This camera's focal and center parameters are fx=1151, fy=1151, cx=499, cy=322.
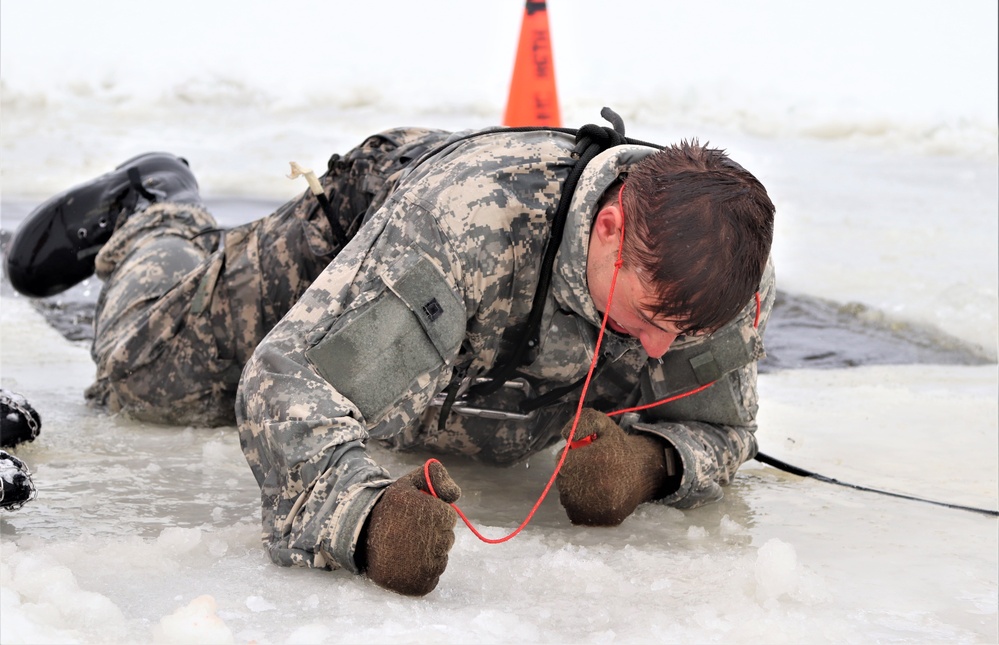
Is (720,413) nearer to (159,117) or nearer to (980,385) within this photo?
(980,385)

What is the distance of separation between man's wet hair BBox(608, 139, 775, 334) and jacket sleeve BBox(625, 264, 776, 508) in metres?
0.45

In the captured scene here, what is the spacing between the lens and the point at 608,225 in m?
1.97

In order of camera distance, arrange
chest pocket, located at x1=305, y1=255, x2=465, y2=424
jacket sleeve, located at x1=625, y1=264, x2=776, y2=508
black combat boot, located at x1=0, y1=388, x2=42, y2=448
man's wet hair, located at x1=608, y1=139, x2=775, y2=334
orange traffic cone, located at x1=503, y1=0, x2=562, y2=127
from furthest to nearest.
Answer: orange traffic cone, located at x1=503, y1=0, x2=562, y2=127, black combat boot, located at x1=0, y1=388, x2=42, y2=448, jacket sleeve, located at x1=625, y1=264, x2=776, y2=508, chest pocket, located at x1=305, y1=255, x2=465, y2=424, man's wet hair, located at x1=608, y1=139, x2=775, y2=334

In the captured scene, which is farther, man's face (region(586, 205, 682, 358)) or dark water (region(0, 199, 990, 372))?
dark water (region(0, 199, 990, 372))

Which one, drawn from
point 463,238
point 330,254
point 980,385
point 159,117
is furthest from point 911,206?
point 159,117

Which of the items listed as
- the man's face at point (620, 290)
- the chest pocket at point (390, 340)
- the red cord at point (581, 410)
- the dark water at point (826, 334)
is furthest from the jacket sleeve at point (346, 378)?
the dark water at point (826, 334)

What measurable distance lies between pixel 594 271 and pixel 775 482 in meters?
1.09

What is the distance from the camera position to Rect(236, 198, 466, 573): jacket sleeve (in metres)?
Answer: 1.87

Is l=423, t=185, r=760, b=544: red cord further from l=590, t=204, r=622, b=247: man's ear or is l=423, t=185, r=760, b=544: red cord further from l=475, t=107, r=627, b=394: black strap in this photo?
l=475, t=107, r=627, b=394: black strap

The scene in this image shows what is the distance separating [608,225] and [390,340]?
1.39 ft

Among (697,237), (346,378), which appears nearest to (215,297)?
(346,378)

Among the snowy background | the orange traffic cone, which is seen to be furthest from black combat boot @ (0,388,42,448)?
the orange traffic cone

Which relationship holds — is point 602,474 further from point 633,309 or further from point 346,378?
point 346,378

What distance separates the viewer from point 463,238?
6.72ft
